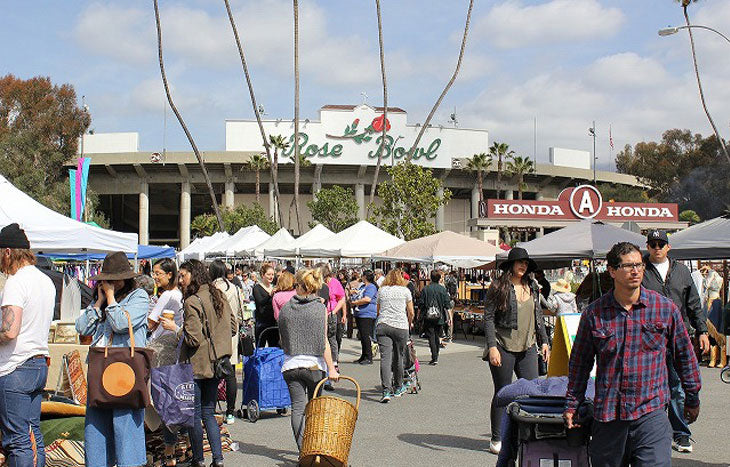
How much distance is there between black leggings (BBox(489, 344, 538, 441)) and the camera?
7.25m

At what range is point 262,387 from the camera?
9430 millimetres

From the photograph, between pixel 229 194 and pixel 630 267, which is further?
pixel 229 194

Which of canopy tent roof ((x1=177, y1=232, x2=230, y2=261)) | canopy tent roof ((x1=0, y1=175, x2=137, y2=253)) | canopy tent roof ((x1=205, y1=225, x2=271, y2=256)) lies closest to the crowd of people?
canopy tent roof ((x1=0, y1=175, x2=137, y2=253))

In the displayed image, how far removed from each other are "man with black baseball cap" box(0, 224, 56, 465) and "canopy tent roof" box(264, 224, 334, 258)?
1628cm

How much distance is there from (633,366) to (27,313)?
3.87 metres

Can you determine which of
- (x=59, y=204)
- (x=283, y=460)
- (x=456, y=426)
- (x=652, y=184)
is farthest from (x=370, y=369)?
(x=652, y=184)

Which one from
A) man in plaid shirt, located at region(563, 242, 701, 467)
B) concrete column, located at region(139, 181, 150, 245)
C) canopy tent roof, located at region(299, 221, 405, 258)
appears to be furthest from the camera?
concrete column, located at region(139, 181, 150, 245)

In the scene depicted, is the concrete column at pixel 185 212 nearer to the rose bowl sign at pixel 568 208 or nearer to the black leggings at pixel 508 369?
the rose bowl sign at pixel 568 208

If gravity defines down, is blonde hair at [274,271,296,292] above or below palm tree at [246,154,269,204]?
below

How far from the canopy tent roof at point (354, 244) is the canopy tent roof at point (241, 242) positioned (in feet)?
12.6

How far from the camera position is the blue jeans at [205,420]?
6660 mm

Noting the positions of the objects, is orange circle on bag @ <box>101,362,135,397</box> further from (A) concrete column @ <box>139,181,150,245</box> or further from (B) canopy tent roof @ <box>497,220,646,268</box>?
(A) concrete column @ <box>139,181,150,245</box>

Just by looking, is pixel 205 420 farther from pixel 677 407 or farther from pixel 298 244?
pixel 298 244

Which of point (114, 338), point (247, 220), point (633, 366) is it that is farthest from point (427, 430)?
point (247, 220)
